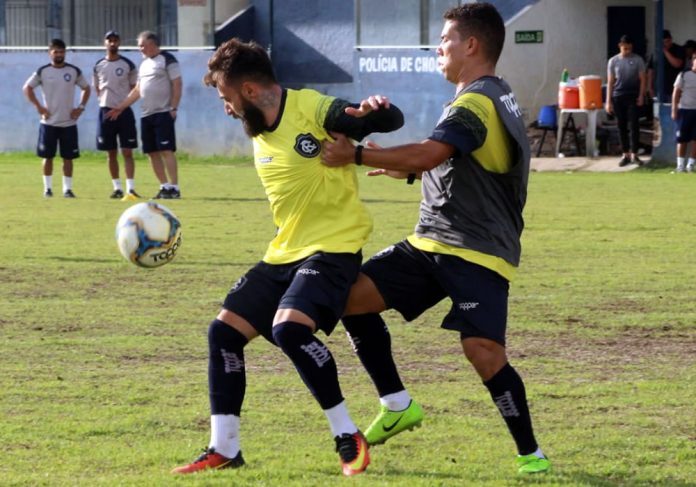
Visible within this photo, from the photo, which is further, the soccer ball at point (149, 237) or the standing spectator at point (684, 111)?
the standing spectator at point (684, 111)

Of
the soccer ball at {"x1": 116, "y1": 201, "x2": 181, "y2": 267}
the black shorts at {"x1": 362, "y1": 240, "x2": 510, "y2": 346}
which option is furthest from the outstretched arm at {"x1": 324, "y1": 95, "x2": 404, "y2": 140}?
the soccer ball at {"x1": 116, "y1": 201, "x2": 181, "y2": 267}

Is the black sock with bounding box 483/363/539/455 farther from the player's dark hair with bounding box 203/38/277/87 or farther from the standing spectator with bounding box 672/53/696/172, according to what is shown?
the standing spectator with bounding box 672/53/696/172

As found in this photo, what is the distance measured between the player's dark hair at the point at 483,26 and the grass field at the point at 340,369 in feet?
5.83

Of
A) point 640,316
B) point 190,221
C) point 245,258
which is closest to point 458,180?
point 640,316

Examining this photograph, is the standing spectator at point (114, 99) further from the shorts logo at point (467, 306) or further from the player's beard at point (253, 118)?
the shorts logo at point (467, 306)

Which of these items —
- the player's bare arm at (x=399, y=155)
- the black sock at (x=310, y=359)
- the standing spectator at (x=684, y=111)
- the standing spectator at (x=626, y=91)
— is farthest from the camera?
the standing spectator at (x=626, y=91)

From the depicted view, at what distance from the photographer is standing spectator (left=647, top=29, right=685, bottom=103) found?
27.9 metres

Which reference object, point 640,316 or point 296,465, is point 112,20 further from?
point 296,465

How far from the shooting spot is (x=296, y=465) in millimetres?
6152

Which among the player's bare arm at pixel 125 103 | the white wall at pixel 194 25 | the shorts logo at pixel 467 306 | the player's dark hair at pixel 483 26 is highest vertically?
the white wall at pixel 194 25

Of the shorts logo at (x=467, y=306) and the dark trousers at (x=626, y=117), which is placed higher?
the dark trousers at (x=626, y=117)

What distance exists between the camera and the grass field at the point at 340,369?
20.4 ft

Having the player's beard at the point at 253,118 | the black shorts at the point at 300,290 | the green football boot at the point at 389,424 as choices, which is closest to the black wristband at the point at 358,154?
the black shorts at the point at 300,290

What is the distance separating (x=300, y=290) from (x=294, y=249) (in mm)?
287
